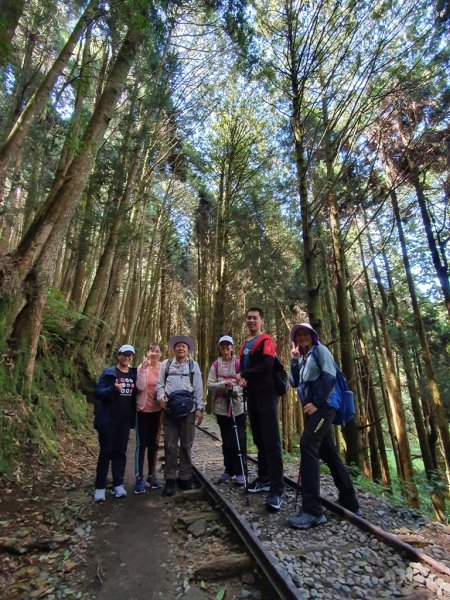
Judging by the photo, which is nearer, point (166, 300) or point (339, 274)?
point (339, 274)

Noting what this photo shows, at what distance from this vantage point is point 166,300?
2941cm

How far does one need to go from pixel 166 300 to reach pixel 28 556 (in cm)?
2628

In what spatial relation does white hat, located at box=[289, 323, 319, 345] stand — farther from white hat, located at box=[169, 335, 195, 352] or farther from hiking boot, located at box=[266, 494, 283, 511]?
hiking boot, located at box=[266, 494, 283, 511]

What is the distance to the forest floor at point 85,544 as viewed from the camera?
290 cm

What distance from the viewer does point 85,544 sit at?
12.0 ft

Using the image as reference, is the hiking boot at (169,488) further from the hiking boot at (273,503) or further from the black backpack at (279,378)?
the black backpack at (279,378)

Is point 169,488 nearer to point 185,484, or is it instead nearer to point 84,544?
point 185,484

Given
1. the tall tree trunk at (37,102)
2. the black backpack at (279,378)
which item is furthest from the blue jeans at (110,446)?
the tall tree trunk at (37,102)

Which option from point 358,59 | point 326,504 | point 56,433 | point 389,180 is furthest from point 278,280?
point 326,504

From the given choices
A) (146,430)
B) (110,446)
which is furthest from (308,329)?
(110,446)

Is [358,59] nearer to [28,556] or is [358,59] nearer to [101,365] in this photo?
[28,556]

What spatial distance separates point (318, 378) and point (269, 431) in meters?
0.99

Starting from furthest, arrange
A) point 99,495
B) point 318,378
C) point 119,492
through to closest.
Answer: point 119,492, point 99,495, point 318,378

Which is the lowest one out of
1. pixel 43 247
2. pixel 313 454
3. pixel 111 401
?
pixel 313 454
